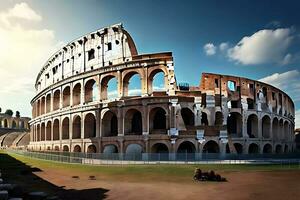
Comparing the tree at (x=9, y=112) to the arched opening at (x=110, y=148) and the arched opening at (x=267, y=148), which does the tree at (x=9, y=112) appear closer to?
the arched opening at (x=110, y=148)

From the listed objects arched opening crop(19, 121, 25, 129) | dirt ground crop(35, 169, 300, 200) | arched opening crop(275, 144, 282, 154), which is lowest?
arched opening crop(275, 144, 282, 154)

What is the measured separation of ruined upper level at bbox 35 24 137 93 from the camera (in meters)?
37.2

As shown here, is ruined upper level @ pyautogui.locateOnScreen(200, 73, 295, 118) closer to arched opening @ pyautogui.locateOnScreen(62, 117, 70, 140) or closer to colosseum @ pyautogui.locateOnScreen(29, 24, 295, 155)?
colosseum @ pyautogui.locateOnScreen(29, 24, 295, 155)

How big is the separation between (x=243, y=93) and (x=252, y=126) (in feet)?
17.5

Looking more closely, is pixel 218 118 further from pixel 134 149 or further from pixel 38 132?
pixel 38 132

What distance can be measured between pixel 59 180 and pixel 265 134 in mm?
33774

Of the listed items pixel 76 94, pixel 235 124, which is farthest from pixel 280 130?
pixel 76 94

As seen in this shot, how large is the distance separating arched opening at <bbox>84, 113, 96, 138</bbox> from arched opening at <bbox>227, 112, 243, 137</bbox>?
704 inches

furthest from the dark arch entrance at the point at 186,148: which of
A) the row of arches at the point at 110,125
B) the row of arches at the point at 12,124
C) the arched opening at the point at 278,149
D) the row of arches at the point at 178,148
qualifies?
the row of arches at the point at 12,124

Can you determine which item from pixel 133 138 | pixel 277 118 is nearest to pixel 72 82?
pixel 133 138

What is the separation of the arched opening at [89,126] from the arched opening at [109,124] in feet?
9.22

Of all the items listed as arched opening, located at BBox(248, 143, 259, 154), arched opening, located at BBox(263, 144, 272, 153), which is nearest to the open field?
arched opening, located at BBox(248, 143, 259, 154)

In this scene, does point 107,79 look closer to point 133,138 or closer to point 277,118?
point 133,138

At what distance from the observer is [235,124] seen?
39531 millimetres
